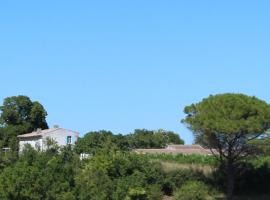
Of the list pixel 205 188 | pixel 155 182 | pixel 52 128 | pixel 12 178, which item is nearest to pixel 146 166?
pixel 155 182

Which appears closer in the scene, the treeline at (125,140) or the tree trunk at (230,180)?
the tree trunk at (230,180)

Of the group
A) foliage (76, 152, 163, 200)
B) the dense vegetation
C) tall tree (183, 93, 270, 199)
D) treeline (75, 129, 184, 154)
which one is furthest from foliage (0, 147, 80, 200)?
treeline (75, 129, 184, 154)

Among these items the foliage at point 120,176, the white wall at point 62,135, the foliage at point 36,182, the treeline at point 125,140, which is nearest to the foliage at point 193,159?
the treeline at point 125,140

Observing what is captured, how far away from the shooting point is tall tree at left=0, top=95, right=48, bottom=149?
105 metres

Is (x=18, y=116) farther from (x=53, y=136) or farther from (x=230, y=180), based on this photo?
(x=230, y=180)

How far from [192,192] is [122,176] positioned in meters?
6.29

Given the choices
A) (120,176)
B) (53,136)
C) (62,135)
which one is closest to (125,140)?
(53,136)

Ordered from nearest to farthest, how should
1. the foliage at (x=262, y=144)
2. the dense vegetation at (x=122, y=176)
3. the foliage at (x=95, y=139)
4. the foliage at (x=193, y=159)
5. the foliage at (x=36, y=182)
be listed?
the foliage at (x=36, y=182)
the dense vegetation at (x=122, y=176)
the foliage at (x=262, y=144)
the foliage at (x=193, y=159)
the foliage at (x=95, y=139)

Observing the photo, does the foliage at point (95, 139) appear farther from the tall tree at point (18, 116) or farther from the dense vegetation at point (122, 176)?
the tall tree at point (18, 116)

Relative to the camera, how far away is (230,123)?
149 feet

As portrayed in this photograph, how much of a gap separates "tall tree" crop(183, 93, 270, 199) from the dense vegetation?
853 millimetres

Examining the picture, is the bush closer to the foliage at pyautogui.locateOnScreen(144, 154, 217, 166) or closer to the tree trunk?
the tree trunk

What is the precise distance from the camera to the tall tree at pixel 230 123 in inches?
1795

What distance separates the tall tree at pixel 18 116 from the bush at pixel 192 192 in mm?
62133
